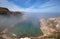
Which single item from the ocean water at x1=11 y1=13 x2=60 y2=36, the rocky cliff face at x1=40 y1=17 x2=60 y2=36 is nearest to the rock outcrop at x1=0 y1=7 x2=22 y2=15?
the ocean water at x1=11 y1=13 x2=60 y2=36

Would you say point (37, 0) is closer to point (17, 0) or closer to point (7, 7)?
point (17, 0)

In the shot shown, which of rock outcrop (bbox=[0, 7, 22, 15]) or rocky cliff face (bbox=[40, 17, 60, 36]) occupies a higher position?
rock outcrop (bbox=[0, 7, 22, 15])

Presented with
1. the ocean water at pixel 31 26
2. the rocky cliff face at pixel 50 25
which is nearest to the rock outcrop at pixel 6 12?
the ocean water at pixel 31 26

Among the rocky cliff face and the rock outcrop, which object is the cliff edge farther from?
the rock outcrop

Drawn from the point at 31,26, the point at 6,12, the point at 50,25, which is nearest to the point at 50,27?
the point at 50,25

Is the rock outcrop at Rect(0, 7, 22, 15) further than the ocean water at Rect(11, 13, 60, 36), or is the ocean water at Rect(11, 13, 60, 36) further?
the rock outcrop at Rect(0, 7, 22, 15)

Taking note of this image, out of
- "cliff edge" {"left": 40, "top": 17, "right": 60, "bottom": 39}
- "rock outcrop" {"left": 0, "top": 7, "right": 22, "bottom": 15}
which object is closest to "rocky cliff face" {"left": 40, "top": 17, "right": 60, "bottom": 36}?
"cliff edge" {"left": 40, "top": 17, "right": 60, "bottom": 39}
